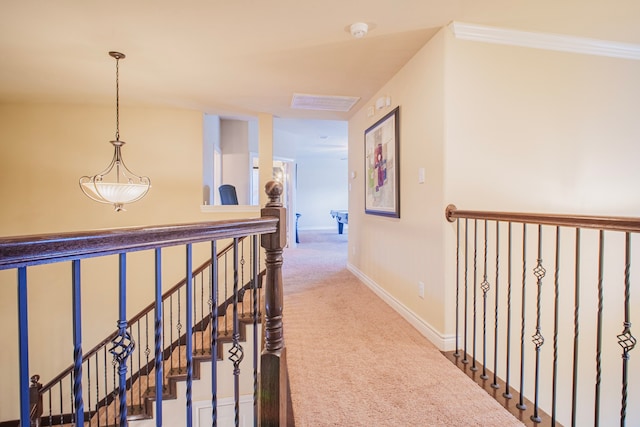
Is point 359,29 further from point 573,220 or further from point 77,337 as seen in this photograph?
point 77,337

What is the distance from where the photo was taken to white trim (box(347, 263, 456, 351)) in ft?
7.54

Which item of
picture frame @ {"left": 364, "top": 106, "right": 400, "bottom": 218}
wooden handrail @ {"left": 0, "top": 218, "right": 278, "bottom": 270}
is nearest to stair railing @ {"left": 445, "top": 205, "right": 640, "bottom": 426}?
picture frame @ {"left": 364, "top": 106, "right": 400, "bottom": 218}

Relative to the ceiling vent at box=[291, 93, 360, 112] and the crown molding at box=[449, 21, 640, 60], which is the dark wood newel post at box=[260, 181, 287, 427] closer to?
the crown molding at box=[449, 21, 640, 60]

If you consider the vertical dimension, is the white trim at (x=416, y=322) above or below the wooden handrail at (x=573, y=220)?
below

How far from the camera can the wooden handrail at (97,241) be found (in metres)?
0.63

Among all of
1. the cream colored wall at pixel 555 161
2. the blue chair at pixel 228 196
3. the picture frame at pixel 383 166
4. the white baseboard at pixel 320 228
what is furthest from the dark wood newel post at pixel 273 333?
the white baseboard at pixel 320 228

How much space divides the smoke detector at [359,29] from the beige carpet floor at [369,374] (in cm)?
223

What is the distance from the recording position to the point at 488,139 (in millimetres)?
2340

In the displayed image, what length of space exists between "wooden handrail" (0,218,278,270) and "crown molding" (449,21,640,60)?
7.18ft

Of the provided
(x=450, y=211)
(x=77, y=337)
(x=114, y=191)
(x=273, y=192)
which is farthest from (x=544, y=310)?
(x=114, y=191)

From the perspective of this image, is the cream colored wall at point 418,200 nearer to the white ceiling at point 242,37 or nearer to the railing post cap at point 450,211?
the railing post cap at point 450,211

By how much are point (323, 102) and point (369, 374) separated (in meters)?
3.02

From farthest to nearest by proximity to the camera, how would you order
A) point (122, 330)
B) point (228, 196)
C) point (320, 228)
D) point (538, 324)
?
point (320, 228)
point (228, 196)
point (538, 324)
point (122, 330)

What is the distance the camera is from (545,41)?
240 centimetres
